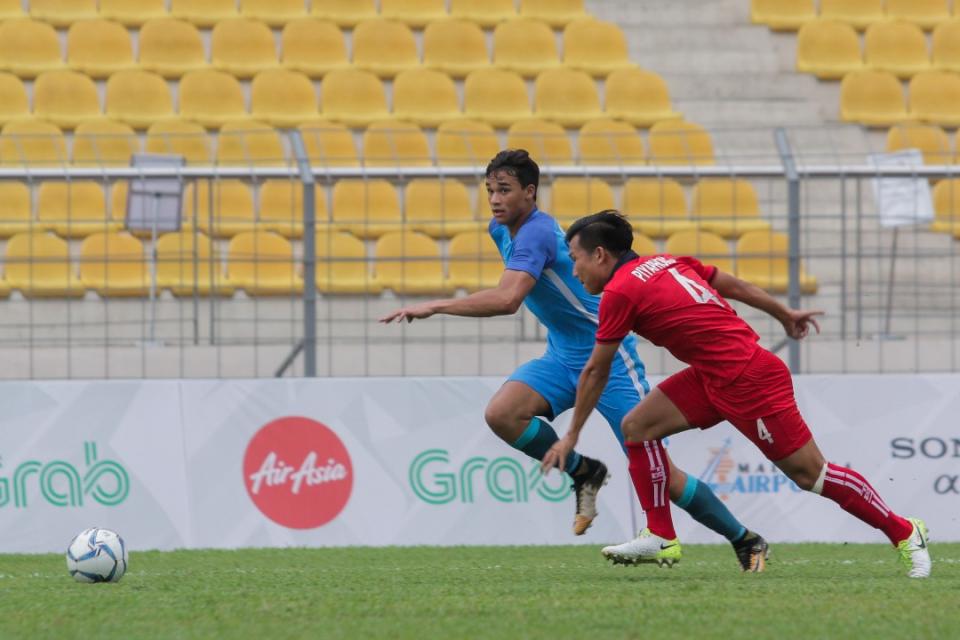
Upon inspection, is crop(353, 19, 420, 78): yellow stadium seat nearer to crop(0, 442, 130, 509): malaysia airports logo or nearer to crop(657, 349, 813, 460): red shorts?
crop(0, 442, 130, 509): malaysia airports logo

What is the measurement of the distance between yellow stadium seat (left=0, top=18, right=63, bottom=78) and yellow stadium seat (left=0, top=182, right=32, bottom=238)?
15.2 feet

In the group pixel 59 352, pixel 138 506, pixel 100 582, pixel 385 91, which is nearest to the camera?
pixel 100 582

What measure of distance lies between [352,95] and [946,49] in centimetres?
632

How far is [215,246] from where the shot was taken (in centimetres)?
1025

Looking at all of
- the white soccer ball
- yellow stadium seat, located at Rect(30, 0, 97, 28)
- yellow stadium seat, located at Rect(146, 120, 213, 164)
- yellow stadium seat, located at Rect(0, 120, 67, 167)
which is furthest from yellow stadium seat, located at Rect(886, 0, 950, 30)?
the white soccer ball

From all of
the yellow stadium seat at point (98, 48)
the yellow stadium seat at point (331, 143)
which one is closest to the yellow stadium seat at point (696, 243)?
the yellow stadium seat at point (331, 143)

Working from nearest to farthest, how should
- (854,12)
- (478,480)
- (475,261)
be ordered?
(478,480)
(475,261)
(854,12)

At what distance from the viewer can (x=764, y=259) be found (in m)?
10.3

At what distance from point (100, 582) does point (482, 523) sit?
3.31m

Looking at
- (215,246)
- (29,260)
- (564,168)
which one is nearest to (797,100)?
(564,168)

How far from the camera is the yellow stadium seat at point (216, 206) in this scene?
996 cm

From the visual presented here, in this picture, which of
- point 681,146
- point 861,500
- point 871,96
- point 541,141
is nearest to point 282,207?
point 541,141

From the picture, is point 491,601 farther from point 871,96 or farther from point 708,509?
point 871,96

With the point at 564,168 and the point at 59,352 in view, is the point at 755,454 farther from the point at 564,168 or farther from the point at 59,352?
the point at 59,352
